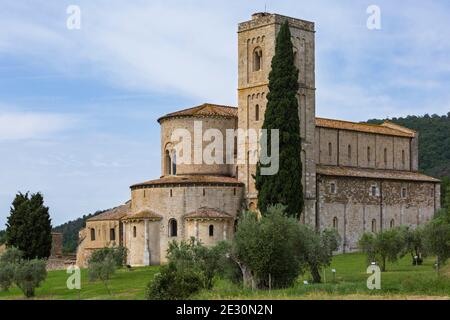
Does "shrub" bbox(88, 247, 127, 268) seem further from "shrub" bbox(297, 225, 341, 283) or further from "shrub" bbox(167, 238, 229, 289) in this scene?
"shrub" bbox(297, 225, 341, 283)

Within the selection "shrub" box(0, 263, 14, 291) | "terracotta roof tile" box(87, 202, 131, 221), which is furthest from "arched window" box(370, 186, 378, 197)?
"shrub" box(0, 263, 14, 291)

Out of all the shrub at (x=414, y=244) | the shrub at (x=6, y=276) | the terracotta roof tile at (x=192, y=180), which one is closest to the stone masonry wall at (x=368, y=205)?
the terracotta roof tile at (x=192, y=180)

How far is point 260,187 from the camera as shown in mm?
60188

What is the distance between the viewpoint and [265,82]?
63938 millimetres

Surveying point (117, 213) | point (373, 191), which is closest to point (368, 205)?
point (373, 191)

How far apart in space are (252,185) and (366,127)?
14.4m

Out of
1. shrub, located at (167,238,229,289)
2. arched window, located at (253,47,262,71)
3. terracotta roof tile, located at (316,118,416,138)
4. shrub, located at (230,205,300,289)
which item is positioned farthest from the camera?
terracotta roof tile, located at (316,118,416,138)

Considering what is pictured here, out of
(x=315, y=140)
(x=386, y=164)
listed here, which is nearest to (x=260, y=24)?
(x=315, y=140)

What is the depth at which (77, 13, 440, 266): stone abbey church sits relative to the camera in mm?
63156

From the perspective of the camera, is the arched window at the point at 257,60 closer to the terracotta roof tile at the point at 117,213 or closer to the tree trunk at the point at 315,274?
the terracotta roof tile at the point at 117,213

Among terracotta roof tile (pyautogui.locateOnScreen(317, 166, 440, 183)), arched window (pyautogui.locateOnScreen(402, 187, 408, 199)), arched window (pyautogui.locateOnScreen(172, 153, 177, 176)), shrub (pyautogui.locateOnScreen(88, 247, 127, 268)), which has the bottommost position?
shrub (pyautogui.locateOnScreen(88, 247, 127, 268))

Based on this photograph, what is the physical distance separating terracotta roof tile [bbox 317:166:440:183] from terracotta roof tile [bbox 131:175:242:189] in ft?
20.1

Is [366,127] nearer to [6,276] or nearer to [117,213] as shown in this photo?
[117,213]

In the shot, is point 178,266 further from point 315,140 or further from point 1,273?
point 315,140
